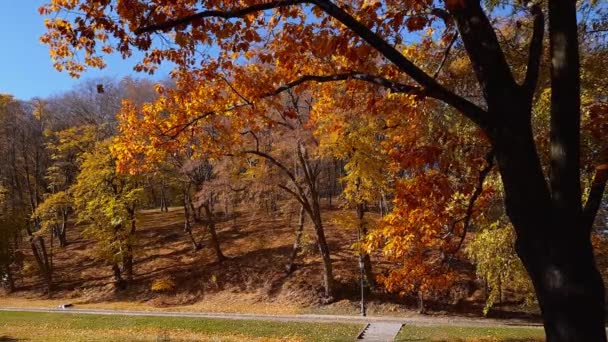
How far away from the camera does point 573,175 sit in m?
3.80

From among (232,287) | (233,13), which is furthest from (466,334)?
(232,287)

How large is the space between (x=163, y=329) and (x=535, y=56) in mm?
20573

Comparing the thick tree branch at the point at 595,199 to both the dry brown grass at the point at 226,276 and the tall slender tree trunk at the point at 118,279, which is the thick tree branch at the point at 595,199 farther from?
the tall slender tree trunk at the point at 118,279

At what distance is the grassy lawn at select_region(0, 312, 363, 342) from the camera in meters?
18.5

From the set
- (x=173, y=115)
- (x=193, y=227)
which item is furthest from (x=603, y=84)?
(x=193, y=227)

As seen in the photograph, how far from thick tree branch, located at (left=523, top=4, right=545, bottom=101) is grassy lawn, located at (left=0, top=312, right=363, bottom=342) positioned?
603 inches

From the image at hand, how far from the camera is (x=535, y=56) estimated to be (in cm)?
414

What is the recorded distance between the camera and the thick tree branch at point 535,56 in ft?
13.0

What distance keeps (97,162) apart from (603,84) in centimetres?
3181

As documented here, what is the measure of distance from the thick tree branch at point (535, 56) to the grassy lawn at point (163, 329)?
603 inches

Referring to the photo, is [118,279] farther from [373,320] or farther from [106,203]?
[373,320]

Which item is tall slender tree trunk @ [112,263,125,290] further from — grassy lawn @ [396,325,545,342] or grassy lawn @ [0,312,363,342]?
grassy lawn @ [396,325,545,342]

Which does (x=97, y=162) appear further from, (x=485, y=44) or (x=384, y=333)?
(x=485, y=44)

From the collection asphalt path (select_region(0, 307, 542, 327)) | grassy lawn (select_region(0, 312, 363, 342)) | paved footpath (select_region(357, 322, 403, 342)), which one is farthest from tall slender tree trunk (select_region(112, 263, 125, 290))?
paved footpath (select_region(357, 322, 403, 342))
